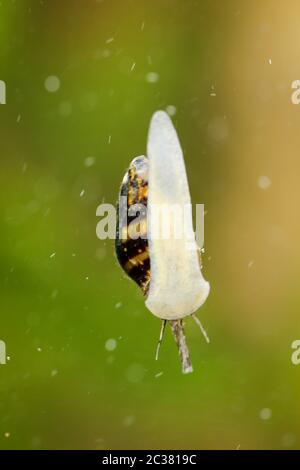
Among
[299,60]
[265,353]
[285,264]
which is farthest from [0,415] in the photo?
[299,60]

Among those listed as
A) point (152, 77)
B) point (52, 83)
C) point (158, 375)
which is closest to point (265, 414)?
point (158, 375)

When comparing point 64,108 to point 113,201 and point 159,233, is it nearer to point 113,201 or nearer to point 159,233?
point 113,201

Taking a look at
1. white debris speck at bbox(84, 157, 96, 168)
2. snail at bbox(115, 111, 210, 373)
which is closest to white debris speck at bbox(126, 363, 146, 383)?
white debris speck at bbox(84, 157, 96, 168)

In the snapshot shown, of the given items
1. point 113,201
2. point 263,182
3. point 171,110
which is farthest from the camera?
point 263,182

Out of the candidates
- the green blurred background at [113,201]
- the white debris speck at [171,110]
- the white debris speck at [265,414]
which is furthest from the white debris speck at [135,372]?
the white debris speck at [171,110]

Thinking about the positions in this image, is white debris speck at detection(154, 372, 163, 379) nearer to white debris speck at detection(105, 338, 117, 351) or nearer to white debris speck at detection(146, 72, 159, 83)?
white debris speck at detection(105, 338, 117, 351)

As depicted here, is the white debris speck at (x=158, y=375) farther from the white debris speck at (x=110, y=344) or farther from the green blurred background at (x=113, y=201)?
the white debris speck at (x=110, y=344)
